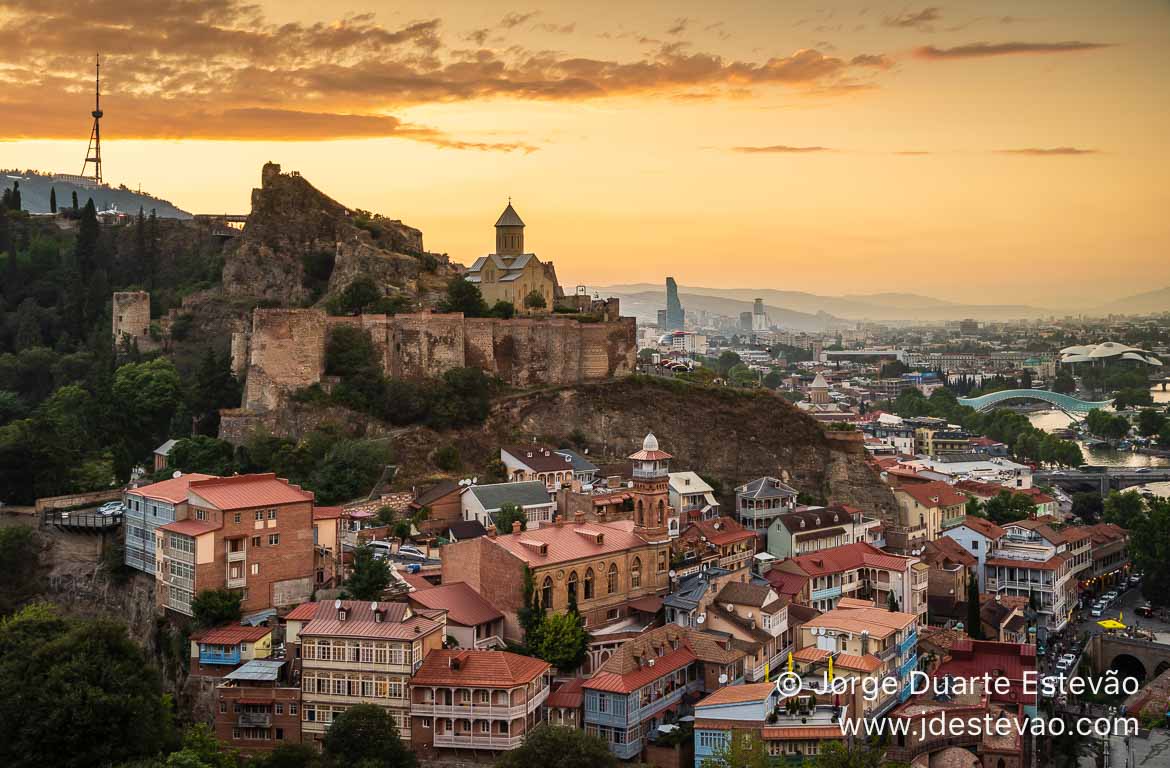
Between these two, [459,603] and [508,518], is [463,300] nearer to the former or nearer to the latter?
[508,518]

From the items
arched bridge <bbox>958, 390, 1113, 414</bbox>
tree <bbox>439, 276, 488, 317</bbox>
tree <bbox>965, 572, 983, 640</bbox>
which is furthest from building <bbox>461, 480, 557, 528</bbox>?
arched bridge <bbox>958, 390, 1113, 414</bbox>

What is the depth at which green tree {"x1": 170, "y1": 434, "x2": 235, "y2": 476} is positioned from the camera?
41.8m

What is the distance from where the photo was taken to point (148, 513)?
3538 centimetres

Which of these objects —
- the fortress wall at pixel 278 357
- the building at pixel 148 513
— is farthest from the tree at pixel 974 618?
the fortress wall at pixel 278 357

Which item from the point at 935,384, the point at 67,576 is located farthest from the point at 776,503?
the point at 935,384

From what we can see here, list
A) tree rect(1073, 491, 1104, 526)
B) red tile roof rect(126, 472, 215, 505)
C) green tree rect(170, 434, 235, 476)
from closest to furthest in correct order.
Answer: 1. red tile roof rect(126, 472, 215, 505)
2. green tree rect(170, 434, 235, 476)
3. tree rect(1073, 491, 1104, 526)

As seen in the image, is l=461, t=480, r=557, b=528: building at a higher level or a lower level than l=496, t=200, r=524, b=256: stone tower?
lower

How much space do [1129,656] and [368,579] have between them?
81.8 ft

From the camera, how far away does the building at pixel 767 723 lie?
27.6m

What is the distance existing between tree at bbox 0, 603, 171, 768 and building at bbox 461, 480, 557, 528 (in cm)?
1310

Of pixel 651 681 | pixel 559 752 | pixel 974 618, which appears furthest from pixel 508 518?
pixel 974 618

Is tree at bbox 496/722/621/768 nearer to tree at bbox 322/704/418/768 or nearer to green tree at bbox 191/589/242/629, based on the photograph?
tree at bbox 322/704/418/768

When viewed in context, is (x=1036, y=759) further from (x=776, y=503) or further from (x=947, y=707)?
(x=776, y=503)

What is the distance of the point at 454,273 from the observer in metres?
56.8
